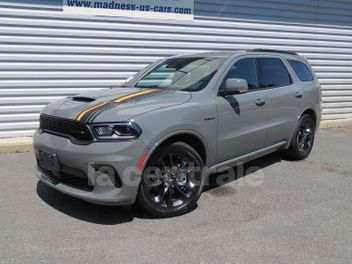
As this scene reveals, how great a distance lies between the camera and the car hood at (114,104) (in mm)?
3531

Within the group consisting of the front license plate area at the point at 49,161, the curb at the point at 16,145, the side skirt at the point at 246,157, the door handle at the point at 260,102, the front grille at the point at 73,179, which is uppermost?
the door handle at the point at 260,102

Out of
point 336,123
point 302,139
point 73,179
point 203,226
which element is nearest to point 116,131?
point 73,179

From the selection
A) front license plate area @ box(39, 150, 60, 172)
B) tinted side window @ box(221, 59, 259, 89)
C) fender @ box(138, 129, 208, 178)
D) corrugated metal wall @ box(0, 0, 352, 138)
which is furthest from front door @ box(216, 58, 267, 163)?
corrugated metal wall @ box(0, 0, 352, 138)

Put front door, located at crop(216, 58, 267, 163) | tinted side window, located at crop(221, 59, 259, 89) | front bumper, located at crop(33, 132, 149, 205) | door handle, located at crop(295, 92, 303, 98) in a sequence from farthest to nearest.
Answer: door handle, located at crop(295, 92, 303, 98) < tinted side window, located at crop(221, 59, 259, 89) < front door, located at crop(216, 58, 267, 163) < front bumper, located at crop(33, 132, 149, 205)

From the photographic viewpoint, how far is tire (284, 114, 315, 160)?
594 cm

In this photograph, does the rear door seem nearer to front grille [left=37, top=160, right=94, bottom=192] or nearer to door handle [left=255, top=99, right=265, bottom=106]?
door handle [left=255, top=99, right=265, bottom=106]

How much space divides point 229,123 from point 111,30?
399 centimetres

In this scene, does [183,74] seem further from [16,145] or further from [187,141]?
[16,145]

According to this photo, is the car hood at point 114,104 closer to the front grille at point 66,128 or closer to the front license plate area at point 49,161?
the front grille at point 66,128

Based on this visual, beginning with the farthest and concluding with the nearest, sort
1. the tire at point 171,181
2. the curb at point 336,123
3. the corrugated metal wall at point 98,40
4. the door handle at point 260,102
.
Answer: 1. the curb at point 336,123
2. the corrugated metal wall at point 98,40
3. the door handle at point 260,102
4. the tire at point 171,181

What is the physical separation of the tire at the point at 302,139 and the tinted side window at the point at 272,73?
0.77 metres

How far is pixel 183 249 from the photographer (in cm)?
324

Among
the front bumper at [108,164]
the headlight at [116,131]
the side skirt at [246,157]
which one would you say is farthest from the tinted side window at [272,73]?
the front bumper at [108,164]

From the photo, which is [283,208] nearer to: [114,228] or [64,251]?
[114,228]
